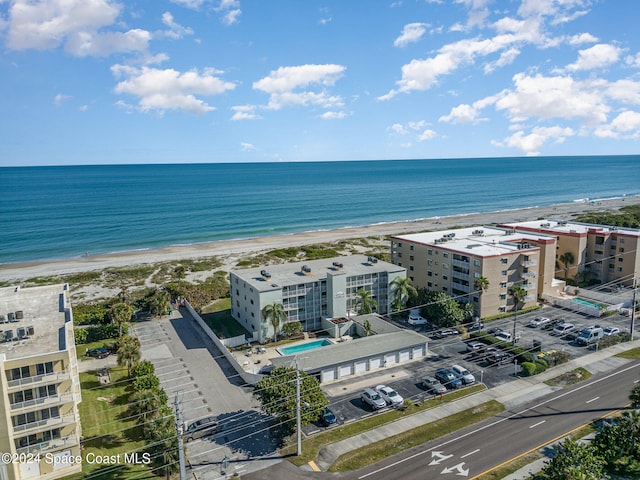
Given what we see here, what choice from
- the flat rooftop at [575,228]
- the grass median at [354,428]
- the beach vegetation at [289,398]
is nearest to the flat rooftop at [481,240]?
the flat rooftop at [575,228]

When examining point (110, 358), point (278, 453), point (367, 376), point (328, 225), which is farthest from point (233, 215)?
point (278, 453)

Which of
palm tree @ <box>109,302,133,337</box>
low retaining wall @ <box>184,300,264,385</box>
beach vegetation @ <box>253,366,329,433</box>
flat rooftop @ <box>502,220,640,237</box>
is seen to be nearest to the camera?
beach vegetation @ <box>253,366,329,433</box>

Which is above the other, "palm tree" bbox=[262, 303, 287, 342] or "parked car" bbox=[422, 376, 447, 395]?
"palm tree" bbox=[262, 303, 287, 342]

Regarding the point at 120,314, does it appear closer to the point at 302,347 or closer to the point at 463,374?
the point at 302,347

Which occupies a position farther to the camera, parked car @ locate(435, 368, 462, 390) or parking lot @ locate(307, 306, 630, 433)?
parked car @ locate(435, 368, 462, 390)

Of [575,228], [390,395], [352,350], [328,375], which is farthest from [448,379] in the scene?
[575,228]

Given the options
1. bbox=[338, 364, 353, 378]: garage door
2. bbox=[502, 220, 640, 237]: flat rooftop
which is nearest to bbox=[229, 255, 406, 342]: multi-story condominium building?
bbox=[338, 364, 353, 378]: garage door

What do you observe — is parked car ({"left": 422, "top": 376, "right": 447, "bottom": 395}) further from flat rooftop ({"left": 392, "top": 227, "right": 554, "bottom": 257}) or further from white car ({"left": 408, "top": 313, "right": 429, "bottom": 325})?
flat rooftop ({"left": 392, "top": 227, "right": 554, "bottom": 257})
